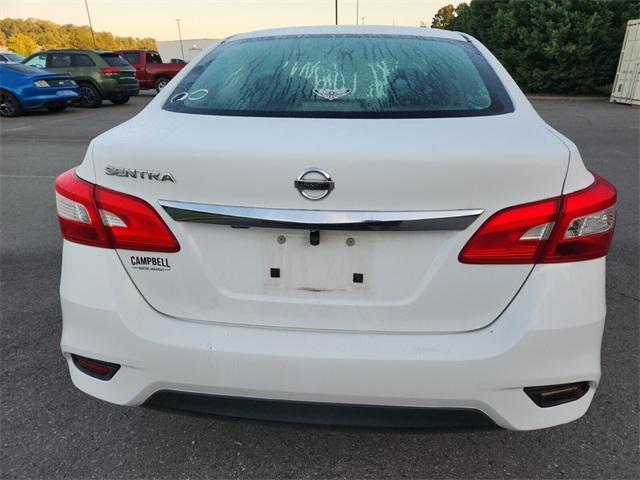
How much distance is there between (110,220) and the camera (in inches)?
62.3

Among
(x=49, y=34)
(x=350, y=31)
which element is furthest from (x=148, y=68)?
(x=49, y=34)

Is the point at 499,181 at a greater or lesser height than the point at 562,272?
greater

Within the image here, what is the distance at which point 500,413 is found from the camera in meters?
1.55

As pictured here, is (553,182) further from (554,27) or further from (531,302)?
(554,27)

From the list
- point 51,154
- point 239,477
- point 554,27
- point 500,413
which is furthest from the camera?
point 554,27

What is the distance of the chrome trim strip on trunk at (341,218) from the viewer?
1430mm

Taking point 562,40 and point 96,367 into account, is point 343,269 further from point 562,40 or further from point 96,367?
point 562,40

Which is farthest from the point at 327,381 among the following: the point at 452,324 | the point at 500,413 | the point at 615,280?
the point at 615,280

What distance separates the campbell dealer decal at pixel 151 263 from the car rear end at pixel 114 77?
17224 mm

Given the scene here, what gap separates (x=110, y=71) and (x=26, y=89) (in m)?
3.74

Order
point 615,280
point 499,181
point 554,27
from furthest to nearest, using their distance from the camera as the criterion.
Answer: point 554,27 < point 615,280 < point 499,181

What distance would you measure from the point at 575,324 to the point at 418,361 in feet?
1.63

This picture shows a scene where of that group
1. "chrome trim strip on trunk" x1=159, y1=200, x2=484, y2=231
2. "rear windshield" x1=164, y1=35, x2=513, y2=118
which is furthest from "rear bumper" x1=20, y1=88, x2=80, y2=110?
"chrome trim strip on trunk" x1=159, y1=200, x2=484, y2=231

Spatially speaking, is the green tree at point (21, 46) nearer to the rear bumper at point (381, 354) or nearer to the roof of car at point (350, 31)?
the roof of car at point (350, 31)
